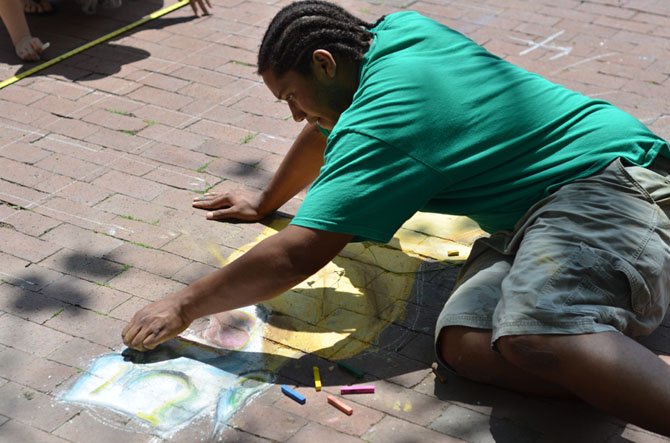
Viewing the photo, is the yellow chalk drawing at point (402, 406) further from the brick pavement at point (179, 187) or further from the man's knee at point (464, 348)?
the man's knee at point (464, 348)

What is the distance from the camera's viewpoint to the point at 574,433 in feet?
9.14

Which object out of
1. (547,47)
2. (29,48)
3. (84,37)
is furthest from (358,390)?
(84,37)

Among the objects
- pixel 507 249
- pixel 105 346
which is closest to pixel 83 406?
pixel 105 346

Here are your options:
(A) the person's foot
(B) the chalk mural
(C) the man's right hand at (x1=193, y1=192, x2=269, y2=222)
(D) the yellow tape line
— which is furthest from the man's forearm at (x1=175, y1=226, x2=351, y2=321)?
(A) the person's foot

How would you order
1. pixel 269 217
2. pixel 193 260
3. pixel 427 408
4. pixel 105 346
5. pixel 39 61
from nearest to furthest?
1. pixel 427 408
2. pixel 105 346
3. pixel 193 260
4. pixel 269 217
5. pixel 39 61

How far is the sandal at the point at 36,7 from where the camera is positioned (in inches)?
232

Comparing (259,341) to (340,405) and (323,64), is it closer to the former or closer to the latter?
(340,405)

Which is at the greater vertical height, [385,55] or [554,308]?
[385,55]

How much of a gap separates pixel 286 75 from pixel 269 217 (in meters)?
0.97

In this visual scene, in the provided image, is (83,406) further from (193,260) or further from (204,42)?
(204,42)

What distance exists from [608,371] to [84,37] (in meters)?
3.90

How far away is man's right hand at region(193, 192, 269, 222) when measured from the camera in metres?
3.87

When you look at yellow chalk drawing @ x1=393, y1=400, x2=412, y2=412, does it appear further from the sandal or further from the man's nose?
the sandal

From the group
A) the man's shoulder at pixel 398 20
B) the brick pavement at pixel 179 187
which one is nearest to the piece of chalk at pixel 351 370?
the brick pavement at pixel 179 187
